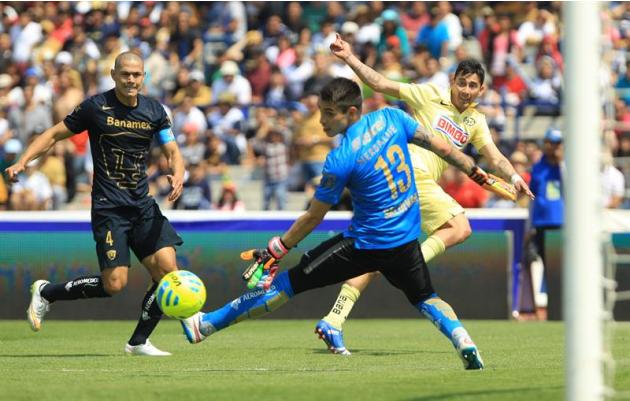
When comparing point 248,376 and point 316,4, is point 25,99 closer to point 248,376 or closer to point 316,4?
point 316,4

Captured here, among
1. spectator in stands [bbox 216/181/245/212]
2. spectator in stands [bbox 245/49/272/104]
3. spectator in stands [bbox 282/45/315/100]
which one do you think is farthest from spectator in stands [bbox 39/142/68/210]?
spectator in stands [bbox 282/45/315/100]

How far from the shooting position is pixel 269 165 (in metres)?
20.5

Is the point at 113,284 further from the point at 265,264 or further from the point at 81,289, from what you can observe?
the point at 265,264

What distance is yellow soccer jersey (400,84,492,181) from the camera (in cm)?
1175

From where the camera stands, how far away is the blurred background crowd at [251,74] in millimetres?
20531

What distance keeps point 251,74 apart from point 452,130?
12074 mm

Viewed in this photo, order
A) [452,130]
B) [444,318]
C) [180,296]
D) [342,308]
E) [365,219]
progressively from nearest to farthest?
[365,219], [444,318], [180,296], [342,308], [452,130]

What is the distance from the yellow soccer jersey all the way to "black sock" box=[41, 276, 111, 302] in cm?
307

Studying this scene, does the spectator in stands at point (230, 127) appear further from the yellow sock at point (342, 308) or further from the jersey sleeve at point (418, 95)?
the yellow sock at point (342, 308)

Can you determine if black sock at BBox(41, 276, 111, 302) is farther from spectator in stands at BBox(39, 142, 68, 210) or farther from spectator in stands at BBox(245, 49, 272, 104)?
spectator in stands at BBox(245, 49, 272, 104)

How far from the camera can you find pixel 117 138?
10977 mm

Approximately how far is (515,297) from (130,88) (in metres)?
7.80

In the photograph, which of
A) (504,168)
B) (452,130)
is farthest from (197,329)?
(452,130)

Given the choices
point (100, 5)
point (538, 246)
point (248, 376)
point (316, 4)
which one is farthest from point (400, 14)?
point (248, 376)
